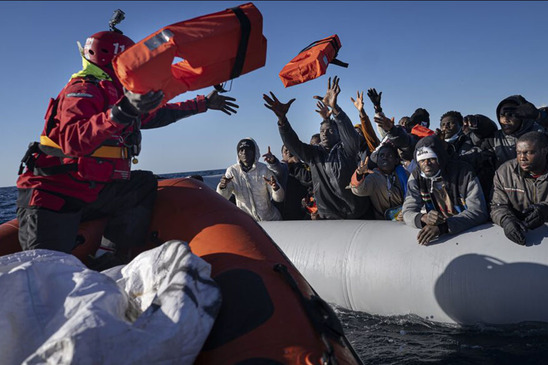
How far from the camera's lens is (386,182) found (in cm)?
419

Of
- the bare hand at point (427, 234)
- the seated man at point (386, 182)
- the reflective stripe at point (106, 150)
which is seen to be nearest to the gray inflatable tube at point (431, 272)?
the bare hand at point (427, 234)

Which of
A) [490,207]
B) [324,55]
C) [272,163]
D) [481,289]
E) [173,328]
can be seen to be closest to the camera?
[173,328]

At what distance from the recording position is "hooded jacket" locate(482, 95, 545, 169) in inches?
150

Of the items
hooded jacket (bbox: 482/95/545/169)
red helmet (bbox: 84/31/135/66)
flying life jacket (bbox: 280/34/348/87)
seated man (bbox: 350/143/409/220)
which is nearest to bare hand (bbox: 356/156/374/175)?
seated man (bbox: 350/143/409/220)

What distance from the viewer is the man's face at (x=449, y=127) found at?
16.0ft

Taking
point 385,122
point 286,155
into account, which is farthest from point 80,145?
point 286,155

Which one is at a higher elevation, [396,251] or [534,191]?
[534,191]

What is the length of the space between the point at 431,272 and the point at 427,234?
10.9 inches

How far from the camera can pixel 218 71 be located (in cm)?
223

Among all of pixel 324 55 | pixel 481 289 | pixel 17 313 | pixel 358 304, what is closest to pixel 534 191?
pixel 481 289

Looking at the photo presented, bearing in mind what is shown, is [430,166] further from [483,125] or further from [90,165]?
[90,165]

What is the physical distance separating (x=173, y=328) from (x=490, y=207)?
2.78 metres

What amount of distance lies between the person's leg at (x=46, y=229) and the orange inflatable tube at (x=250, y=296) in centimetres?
20

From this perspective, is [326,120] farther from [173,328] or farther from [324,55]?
[173,328]
